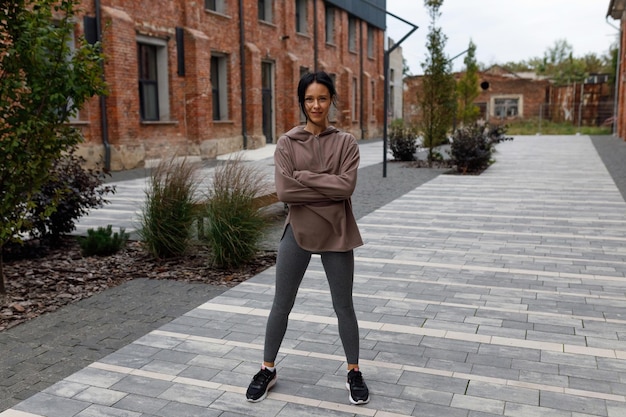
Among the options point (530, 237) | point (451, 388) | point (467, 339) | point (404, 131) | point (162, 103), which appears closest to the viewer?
point (451, 388)

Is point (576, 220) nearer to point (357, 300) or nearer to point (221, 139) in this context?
point (357, 300)

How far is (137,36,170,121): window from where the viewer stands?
19.7 meters

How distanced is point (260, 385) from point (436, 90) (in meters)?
17.2

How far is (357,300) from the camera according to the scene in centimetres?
527

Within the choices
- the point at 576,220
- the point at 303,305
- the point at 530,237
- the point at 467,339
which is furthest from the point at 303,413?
the point at 576,220

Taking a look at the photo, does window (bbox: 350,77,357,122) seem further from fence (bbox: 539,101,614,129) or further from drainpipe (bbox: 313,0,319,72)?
fence (bbox: 539,101,614,129)

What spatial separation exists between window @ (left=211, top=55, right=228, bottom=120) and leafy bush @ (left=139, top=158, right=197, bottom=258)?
57.9 feet

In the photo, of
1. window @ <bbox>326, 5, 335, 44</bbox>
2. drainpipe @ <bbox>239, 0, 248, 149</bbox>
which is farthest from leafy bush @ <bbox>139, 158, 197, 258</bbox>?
window @ <bbox>326, 5, 335, 44</bbox>

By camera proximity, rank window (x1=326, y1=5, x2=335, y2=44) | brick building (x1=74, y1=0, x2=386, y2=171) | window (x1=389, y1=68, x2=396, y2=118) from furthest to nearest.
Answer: window (x1=389, y1=68, x2=396, y2=118) → window (x1=326, y1=5, x2=335, y2=44) → brick building (x1=74, y1=0, x2=386, y2=171)

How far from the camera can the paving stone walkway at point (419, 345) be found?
3367 millimetres

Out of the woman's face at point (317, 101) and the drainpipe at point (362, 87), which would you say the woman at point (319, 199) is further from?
the drainpipe at point (362, 87)

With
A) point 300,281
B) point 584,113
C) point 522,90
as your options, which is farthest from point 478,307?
point 522,90

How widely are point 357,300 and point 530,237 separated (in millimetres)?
3647

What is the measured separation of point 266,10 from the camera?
27.4 meters
